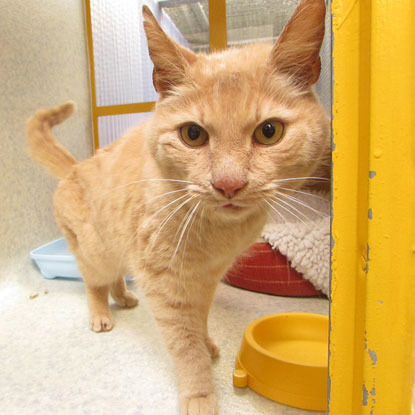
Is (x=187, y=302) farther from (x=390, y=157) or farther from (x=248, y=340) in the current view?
(x=390, y=157)

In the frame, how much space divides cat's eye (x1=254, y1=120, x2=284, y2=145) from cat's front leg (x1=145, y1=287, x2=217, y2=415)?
500 millimetres

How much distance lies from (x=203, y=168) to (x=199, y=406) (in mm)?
612

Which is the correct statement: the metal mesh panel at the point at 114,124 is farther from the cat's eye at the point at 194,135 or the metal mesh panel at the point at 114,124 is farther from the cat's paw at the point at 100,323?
the cat's eye at the point at 194,135

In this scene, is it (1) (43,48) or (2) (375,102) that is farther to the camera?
(1) (43,48)

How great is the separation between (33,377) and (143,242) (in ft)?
1.82

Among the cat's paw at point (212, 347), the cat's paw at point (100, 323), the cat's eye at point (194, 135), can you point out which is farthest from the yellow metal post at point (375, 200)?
the cat's paw at point (100, 323)

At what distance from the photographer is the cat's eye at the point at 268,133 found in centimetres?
73

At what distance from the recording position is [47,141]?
147 centimetres

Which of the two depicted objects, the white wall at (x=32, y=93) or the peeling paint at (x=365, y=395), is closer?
the peeling paint at (x=365, y=395)

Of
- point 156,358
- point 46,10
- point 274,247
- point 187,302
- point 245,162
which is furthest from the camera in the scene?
point 46,10

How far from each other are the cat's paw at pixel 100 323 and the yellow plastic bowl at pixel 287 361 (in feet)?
1.87

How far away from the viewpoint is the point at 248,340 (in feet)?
3.29

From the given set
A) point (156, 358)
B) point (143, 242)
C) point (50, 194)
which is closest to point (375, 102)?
point (143, 242)

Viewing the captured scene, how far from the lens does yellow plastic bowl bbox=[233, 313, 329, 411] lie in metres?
0.88
